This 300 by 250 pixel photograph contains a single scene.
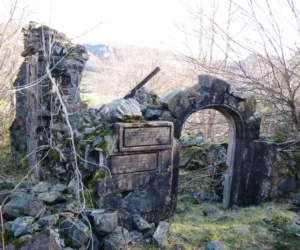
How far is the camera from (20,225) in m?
3.74

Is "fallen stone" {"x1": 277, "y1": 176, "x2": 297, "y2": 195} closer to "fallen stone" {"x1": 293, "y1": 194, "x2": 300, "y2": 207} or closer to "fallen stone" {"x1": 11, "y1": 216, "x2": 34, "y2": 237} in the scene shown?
"fallen stone" {"x1": 293, "y1": 194, "x2": 300, "y2": 207}

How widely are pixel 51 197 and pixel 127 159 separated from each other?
1334 millimetres

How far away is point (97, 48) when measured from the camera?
30547mm

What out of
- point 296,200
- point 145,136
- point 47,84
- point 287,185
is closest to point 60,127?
point 47,84

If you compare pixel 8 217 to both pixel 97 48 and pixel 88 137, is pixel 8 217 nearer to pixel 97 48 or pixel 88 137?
pixel 88 137

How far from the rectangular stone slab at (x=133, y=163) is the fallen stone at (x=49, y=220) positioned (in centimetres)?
130

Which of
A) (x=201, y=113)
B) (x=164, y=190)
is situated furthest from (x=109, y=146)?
(x=201, y=113)

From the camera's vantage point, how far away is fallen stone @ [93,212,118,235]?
14.2ft

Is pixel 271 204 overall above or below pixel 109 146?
below

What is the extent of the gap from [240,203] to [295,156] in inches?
74.5

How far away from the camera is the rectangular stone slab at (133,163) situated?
16.5 feet

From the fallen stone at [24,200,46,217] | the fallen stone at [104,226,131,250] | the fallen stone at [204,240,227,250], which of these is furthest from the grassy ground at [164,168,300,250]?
the fallen stone at [24,200,46,217]

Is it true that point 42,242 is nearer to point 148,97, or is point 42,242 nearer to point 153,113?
point 153,113

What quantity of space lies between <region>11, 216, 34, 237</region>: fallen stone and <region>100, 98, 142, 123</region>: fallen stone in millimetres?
1972
